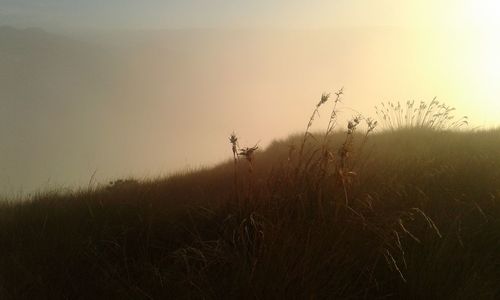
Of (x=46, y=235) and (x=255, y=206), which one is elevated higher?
(x=255, y=206)

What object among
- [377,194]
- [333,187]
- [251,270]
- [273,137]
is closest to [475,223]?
[377,194]

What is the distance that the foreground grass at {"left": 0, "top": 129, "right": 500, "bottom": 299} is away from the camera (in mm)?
2365

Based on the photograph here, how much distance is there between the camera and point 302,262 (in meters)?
2.30

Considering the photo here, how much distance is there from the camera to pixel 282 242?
98.5 inches

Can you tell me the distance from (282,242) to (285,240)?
0.07 meters

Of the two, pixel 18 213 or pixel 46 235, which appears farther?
pixel 18 213

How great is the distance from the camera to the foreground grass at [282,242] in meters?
2.37

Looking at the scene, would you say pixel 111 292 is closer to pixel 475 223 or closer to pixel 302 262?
pixel 302 262

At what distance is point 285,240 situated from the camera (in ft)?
8.01

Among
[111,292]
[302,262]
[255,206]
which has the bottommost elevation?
[111,292]

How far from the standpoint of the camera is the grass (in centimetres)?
237

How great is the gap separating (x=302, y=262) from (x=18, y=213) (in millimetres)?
2781

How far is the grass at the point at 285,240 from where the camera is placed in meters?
2.37

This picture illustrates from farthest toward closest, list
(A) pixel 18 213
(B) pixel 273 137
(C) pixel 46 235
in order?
(B) pixel 273 137, (A) pixel 18 213, (C) pixel 46 235
